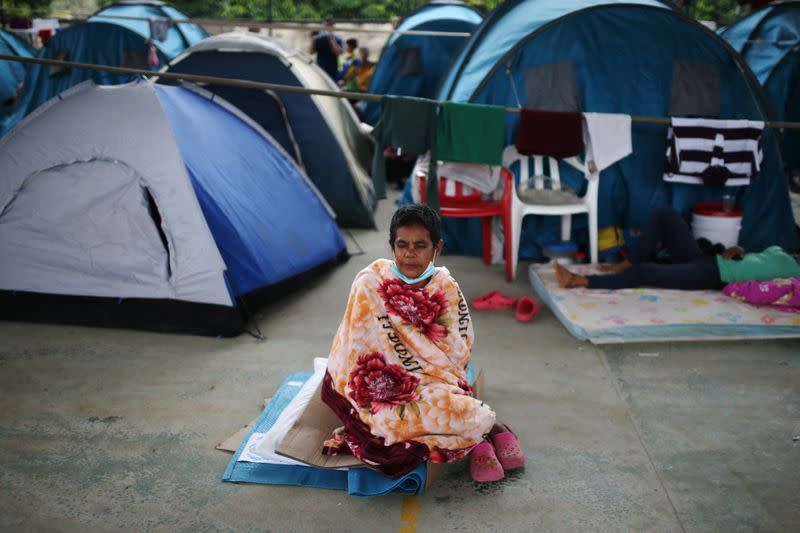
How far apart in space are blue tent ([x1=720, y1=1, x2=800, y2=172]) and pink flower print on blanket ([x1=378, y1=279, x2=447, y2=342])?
25.7 ft

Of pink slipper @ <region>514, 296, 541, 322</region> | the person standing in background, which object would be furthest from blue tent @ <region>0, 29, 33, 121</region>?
pink slipper @ <region>514, 296, 541, 322</region>

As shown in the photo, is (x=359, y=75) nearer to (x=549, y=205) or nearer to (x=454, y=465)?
(x=549, y=205)

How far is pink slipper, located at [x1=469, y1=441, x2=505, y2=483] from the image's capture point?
295 cm

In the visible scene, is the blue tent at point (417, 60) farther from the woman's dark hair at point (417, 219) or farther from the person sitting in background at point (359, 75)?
the woman's dark hair at point (417, 219)

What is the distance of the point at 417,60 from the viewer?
10.5 meters

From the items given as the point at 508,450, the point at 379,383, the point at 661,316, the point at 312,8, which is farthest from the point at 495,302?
the point at 312,8

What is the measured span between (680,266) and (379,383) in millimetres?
3053

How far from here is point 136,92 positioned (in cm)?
477

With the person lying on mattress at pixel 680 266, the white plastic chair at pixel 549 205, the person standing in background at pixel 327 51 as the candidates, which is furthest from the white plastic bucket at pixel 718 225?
the person standing in background at pixel 327 51

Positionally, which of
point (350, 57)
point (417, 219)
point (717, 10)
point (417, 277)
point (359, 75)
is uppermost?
point (717, 10)

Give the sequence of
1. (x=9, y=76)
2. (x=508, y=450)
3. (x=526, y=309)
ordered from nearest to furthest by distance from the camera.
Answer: (x=508, y=450)
(x=526, y=309)
(x=9, y=76)

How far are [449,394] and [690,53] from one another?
14.5ft

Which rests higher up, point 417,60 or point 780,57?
point 780,57

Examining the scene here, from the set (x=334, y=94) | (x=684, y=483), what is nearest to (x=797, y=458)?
(x=684, y=483)
